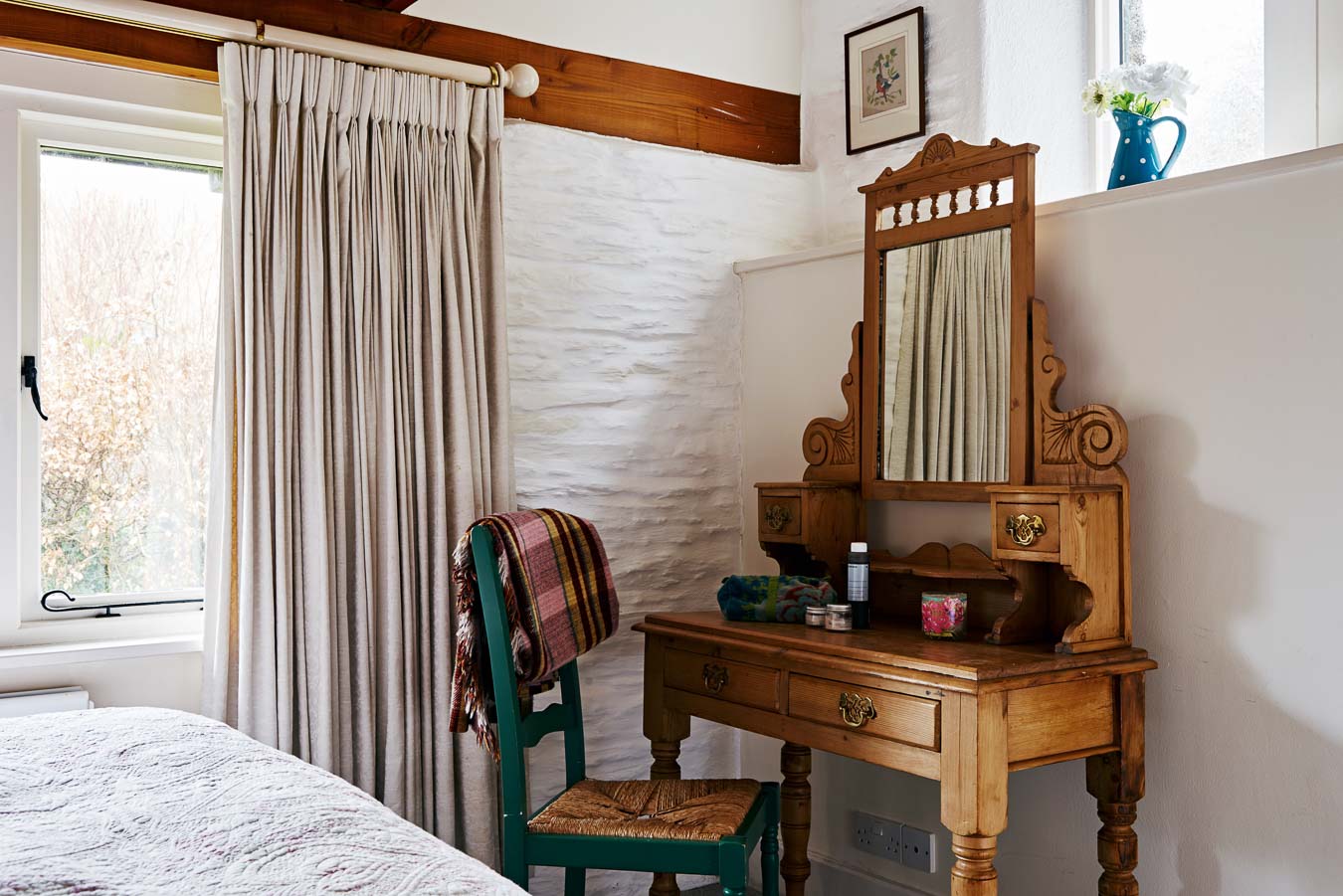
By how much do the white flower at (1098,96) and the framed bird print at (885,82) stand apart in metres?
0.56

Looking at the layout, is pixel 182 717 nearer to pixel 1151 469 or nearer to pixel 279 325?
pixel 279 325

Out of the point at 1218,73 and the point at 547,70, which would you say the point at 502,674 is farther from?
the point at 1218,73

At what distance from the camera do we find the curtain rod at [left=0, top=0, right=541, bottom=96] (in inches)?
89.8

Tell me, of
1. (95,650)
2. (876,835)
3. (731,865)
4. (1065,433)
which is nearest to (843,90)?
(1065,433)

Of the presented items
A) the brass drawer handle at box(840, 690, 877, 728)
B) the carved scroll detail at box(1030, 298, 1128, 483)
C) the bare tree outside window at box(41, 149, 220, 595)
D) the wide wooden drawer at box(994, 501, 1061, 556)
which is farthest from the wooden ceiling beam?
the brass drawer handle at box(840, 690, 877, 728)

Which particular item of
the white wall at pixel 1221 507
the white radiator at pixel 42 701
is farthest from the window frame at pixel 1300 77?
the white radiator at pixel 42 701

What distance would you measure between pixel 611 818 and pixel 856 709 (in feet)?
1.67

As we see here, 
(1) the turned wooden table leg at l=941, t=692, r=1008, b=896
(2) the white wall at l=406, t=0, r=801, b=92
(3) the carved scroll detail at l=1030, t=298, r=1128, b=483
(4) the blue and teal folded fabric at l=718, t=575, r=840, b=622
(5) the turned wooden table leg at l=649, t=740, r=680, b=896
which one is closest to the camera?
(1) the turned wooden table leg at l=941, t=692, r=1008, b=896

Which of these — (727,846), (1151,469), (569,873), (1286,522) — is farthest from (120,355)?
(1286,522)

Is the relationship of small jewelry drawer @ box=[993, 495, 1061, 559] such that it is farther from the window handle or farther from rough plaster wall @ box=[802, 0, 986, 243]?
the window handle

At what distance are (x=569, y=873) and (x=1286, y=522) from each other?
1553 millimetres

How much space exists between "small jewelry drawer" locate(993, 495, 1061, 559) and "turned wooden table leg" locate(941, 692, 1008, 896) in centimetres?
33

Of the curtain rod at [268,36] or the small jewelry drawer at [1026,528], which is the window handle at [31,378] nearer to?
the curtain rod at [268,36]

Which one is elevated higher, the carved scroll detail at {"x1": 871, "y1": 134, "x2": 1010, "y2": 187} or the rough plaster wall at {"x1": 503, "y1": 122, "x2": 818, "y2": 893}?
the carved scroll detail at {"x1": 871, "y1": 134, "x2": 1010, "y2": 187}
